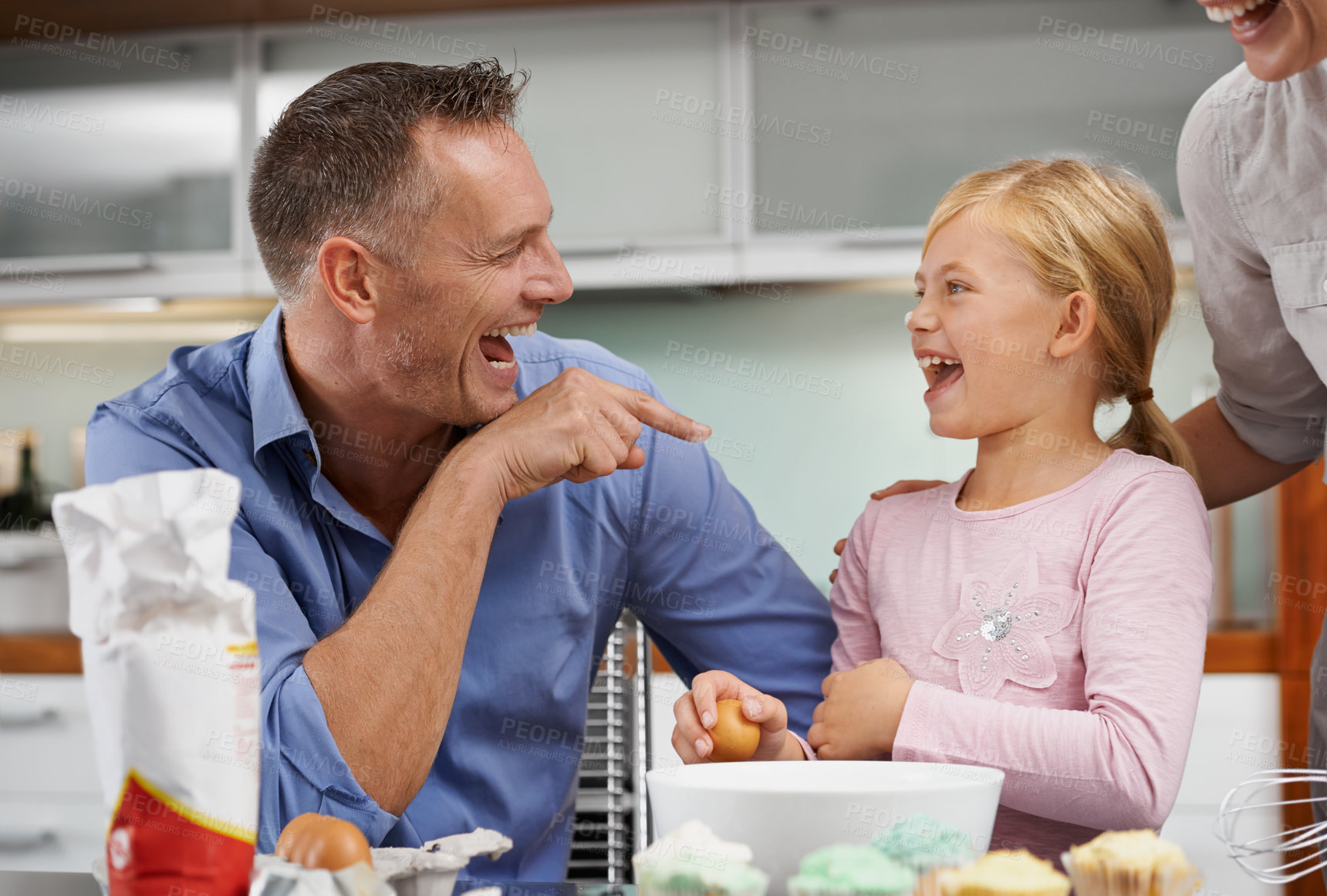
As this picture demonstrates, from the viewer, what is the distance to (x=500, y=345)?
41.8 inches

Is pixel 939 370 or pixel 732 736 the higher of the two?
pixel 939 370

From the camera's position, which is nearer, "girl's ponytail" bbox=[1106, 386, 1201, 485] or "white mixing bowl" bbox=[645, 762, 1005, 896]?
"white mixing bowl" bbox=[645, 762, 1005, 896]

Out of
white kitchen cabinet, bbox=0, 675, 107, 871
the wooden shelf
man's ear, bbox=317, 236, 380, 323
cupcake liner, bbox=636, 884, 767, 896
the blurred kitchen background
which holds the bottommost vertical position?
white kitchen cabinet, bbox=0, 675, 107, 871

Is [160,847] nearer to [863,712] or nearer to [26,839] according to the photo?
[863,712]

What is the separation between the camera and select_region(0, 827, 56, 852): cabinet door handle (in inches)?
89.2

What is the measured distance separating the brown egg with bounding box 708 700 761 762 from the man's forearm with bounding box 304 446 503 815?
0.70ft

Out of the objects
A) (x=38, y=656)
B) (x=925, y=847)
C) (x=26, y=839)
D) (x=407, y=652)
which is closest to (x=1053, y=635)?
(x=925, y=847)

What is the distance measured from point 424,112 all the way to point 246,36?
183 cm

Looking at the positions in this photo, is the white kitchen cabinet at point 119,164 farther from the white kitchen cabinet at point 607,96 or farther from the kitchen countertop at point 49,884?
the kitchen countertop at point 49,884

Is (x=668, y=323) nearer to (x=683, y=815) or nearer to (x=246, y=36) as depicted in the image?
(x=246, y=36)

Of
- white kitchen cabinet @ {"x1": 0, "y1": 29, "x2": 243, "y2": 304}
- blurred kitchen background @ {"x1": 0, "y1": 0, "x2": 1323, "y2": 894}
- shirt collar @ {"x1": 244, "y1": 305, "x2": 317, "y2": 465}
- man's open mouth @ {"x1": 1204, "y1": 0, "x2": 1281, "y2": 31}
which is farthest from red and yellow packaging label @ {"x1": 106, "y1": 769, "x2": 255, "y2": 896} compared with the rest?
white kitchen cabinet @ {"x1": 0, "y1": 29, "x2": 243, "y2": 304}

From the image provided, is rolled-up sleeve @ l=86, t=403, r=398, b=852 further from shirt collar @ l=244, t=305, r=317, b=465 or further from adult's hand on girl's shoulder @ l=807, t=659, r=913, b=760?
adult's hand on girl's shoulder @ l=807, t=659, r=913, b=760

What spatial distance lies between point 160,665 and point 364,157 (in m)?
0.68

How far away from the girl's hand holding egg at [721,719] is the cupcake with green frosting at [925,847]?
0.26 metres
